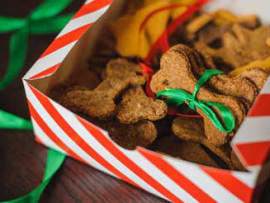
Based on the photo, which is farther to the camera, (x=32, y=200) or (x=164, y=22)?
(x=164, y=22)

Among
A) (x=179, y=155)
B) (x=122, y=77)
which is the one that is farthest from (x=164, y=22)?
(x=179, y=155)

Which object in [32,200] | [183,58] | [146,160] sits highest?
[183,58]

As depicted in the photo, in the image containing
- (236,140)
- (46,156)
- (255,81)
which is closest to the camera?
(236,140)

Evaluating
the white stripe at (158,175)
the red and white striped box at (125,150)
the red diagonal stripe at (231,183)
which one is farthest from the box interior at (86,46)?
the red diagonal stripe at (231,183)

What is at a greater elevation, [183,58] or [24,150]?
[183,58]

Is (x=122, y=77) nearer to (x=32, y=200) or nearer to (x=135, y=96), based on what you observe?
(x=135, y=96)

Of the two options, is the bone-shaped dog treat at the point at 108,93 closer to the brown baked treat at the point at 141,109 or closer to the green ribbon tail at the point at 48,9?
the brown baked treat at the point at 141,109

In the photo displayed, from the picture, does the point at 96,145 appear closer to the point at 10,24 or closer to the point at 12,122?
the point at 12,122

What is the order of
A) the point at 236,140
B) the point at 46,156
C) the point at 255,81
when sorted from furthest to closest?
the point at 46,156 < the point at 255,81 < the point at 236,140

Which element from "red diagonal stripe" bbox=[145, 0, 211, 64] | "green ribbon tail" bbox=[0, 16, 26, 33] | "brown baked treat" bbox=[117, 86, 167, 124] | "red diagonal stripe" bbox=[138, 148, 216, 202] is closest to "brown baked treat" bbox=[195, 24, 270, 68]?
"red diagonal stripe" bbox=[145, 0, 211, 64]
